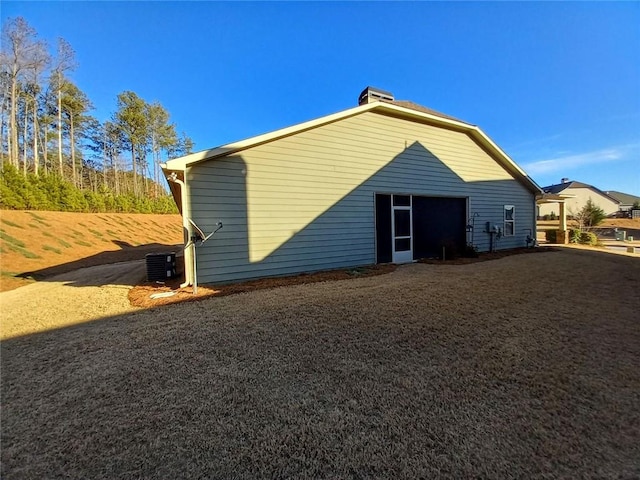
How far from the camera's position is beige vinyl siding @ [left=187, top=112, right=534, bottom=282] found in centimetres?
672

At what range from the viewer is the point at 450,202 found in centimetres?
1069

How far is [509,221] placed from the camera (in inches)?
485

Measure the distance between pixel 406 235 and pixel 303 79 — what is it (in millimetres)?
10173

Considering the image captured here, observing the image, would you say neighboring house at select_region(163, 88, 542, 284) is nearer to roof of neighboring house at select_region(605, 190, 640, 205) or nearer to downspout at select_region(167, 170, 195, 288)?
downspout at select_region(167, 170, 195, 288)

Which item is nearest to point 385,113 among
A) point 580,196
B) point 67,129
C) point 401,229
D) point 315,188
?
point 315,188

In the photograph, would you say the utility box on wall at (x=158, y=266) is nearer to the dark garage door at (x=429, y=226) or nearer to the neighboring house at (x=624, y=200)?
the dark garage door at (x=429, y=226)

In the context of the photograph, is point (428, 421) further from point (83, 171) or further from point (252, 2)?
point (83, 171)

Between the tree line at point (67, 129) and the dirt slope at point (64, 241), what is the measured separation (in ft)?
8.84

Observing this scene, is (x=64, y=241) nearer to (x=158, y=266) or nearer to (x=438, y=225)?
(x=158, y=266)

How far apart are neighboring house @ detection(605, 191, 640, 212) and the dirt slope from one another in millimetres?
63463

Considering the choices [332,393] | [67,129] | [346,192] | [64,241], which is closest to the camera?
[332,393]

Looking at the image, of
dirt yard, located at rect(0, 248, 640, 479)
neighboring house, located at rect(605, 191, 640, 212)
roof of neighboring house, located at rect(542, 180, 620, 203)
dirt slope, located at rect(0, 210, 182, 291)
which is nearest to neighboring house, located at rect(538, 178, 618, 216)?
roof of neighboring house, located at rect(542, 180, 620, 203)

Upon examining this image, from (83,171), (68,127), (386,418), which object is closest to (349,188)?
(386,418)

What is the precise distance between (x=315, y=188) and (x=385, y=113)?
12.6 ft
